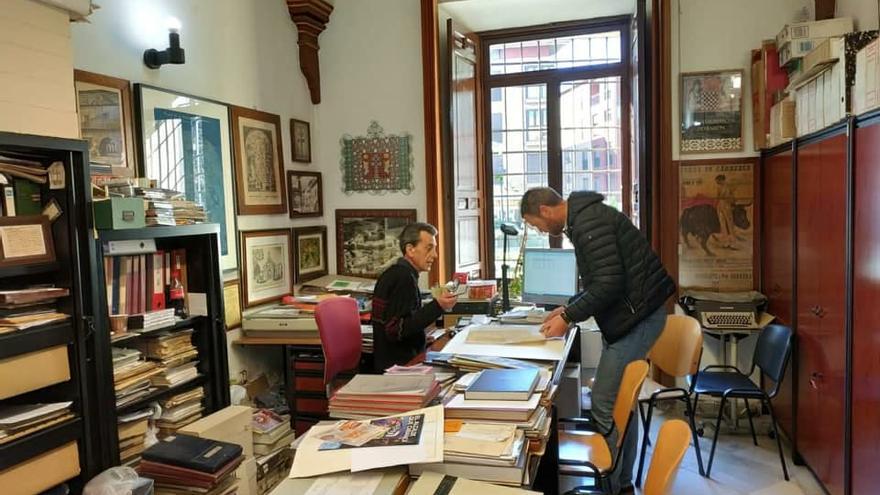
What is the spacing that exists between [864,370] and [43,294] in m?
3.05

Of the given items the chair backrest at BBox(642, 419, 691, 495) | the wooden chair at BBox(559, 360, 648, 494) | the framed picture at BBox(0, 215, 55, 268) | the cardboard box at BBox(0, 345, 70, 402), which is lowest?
the wooden chair at BBox(559, 360, 648, 494)

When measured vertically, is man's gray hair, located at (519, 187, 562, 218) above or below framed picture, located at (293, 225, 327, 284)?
above

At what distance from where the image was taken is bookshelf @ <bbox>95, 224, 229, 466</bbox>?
2230 mm

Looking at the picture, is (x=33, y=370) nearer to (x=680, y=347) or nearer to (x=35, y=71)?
(x=35, y=71)

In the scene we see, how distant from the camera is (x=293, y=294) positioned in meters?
Result: 4.37

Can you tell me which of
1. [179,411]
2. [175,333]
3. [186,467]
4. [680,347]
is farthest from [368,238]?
[186,467]

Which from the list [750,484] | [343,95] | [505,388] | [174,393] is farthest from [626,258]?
[343,95]

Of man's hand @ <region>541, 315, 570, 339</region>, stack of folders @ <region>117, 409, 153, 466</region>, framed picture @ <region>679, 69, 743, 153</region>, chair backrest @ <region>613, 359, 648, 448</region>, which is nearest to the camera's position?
chair backrest @ <region>613, 359, 648, 448</region>

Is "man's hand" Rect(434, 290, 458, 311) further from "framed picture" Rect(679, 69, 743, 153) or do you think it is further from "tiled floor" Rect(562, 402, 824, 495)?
"framed picture" Rect(679, 69, 743, 153)

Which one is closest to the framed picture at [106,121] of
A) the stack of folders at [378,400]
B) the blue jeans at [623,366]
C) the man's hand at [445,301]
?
the man's hand at [445,301]

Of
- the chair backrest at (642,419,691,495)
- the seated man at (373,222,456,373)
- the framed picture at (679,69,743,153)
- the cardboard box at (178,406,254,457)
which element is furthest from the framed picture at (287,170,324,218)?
the chair backrest at (642,419,691,495)

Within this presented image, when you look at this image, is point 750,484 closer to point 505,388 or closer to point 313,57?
point 505,388

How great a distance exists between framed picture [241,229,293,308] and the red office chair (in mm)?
835

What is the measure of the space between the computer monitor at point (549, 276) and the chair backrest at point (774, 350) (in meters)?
1.10
